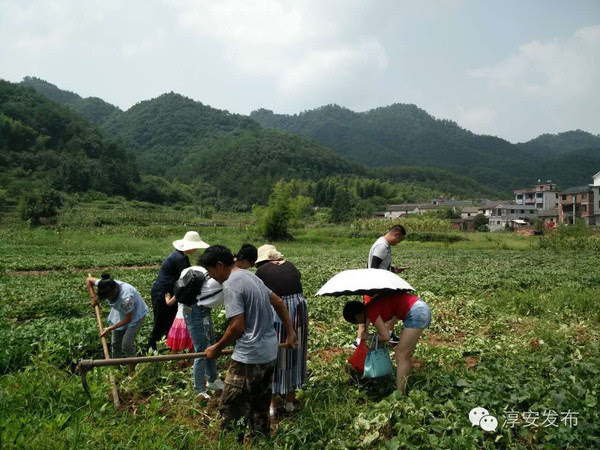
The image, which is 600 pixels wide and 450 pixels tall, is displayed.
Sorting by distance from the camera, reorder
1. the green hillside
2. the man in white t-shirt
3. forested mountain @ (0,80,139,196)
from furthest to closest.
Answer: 1. the green hillside
2. forested mountain @ (0,80,139,196)
3. the man in white t-shirt

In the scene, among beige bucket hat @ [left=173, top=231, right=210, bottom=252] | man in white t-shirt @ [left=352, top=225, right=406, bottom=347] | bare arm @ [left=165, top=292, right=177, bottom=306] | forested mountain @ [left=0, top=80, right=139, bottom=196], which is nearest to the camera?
Result: bare arm @ [left=165, top=292, right=177, bottom=306]

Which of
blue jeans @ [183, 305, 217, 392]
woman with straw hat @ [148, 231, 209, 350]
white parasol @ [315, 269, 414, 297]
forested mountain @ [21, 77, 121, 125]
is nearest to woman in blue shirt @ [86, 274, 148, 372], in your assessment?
woman with straw hat @ [148, 231, 209, 350]

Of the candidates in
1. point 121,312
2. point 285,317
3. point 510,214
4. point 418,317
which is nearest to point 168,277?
point 121,312

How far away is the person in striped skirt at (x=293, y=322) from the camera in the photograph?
4496mm

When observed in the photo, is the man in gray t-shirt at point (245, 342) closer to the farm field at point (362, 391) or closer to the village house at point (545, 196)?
the farm field at point (362, 391)

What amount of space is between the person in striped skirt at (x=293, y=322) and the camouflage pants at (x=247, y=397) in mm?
535

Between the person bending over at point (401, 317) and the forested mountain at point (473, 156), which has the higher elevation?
the forested mountain at point (473, 156)

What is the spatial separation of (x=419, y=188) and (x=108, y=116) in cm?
10569

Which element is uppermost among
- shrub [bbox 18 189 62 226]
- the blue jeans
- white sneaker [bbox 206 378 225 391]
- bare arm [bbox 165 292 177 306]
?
shrub [bbox 18 189 62 226]

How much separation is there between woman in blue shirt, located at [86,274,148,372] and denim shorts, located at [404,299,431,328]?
11.1 feet

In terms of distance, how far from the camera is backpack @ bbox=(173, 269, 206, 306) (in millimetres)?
4934

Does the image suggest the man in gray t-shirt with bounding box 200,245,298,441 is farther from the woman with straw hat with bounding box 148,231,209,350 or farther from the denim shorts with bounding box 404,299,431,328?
the woman with straw hat with bounding box 148,231,209,350

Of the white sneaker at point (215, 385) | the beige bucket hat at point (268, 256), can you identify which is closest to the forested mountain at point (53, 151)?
the white sneaker at point (215, 385)

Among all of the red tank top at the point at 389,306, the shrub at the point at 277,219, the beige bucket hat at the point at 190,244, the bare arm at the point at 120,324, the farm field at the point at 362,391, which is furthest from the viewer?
the shrub at the point at 277,219
